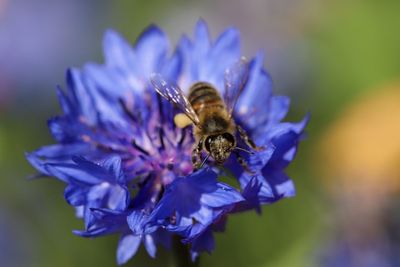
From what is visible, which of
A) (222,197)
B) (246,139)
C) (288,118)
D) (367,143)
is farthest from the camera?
(288,118)

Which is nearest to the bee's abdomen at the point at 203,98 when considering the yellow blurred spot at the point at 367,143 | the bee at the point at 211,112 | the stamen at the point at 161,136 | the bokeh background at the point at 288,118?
the bee at the point at 211,112

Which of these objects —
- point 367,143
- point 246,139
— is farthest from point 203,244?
point 367,143

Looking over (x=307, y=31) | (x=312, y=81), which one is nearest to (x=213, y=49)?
(x=312, y=81)

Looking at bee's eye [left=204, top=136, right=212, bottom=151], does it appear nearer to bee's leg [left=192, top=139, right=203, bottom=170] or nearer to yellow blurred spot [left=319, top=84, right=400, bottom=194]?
bee's leg [left=192, top=139, right=203, bottom=170]

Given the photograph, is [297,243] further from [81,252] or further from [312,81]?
[312,81]

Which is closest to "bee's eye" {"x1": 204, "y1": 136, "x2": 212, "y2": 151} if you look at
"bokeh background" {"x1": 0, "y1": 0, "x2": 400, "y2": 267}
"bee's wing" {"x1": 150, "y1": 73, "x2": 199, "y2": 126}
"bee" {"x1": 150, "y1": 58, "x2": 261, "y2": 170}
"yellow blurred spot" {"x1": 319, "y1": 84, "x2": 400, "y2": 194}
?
"bee" {"x1": 150, "y1": 58, "x2": 261, "y2": 170}

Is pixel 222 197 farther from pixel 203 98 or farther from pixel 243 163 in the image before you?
pixel 203 98

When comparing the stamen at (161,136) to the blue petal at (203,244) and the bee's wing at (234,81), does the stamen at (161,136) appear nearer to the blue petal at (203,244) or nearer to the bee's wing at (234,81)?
the bee's wing at (234,81)
